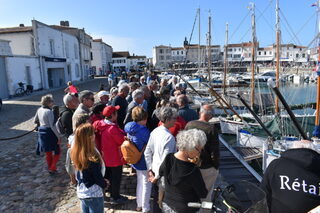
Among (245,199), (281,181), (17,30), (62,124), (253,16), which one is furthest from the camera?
(17,30)

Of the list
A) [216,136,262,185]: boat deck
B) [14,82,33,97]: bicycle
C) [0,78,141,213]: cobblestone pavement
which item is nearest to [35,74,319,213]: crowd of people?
[0,78,141,213]: cobblestone pavement

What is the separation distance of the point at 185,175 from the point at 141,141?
4.50 ft

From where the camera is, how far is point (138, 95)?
5.02 m

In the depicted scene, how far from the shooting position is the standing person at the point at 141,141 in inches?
142

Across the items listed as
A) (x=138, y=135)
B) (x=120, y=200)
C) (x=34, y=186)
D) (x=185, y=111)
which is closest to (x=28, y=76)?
(x=34, y=186)

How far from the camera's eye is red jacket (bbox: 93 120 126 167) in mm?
3830

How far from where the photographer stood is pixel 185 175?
7.89 ft

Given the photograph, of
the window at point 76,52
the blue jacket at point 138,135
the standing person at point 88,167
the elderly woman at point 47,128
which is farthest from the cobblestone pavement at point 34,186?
the window at point 76,52

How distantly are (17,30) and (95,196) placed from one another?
26.8 m

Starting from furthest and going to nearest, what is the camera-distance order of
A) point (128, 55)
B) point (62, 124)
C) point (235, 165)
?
point (128, 55), point (235, 165), point (62, 124)

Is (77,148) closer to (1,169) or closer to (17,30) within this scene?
(1,169)

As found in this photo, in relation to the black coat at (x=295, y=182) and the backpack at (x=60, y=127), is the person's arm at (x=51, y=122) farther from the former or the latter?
the black coat at (x=295, y=182)

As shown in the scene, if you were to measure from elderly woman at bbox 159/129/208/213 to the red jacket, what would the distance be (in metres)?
1.50

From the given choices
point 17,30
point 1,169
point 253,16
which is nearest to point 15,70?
point 17,30
